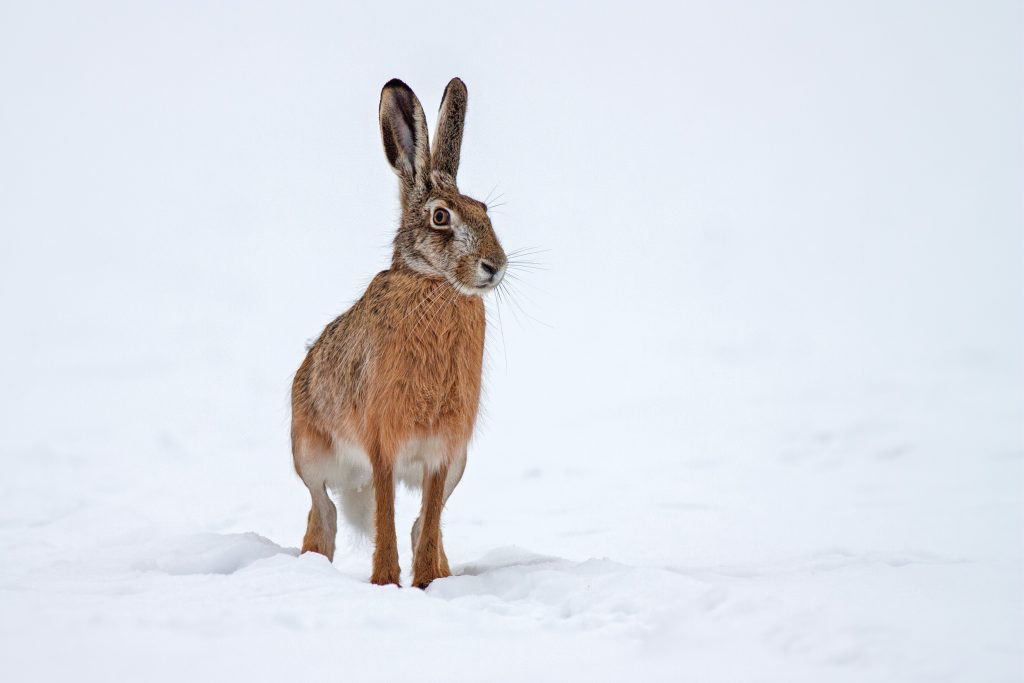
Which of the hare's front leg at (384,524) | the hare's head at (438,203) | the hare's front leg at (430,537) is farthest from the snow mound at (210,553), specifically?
the hare's head at (438,203)

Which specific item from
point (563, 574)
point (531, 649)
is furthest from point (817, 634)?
point (563, 574)

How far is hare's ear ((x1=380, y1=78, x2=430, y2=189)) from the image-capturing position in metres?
5.21

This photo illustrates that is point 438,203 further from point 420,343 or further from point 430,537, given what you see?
point 430,537

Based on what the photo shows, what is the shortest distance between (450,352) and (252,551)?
4.81ft

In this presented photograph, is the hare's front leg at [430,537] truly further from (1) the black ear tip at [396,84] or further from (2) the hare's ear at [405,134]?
(1) the black ear tip at [396,84]

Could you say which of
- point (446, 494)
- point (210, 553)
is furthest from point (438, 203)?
point (210, 553)

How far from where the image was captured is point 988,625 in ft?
12.5

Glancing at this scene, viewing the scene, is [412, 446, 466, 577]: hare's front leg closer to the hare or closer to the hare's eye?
the hare

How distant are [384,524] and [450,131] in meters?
1.92

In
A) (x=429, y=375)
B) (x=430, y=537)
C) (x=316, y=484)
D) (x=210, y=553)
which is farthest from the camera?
(x=316, y=484)

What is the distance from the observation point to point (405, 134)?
209 inches

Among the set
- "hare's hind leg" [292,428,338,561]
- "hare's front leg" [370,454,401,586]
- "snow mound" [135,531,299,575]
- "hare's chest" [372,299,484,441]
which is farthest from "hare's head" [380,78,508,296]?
"snow mound" [135,531,299,575]

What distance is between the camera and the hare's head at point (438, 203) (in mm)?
5023

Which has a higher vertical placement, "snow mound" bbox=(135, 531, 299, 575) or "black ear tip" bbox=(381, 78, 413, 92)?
"black ear tip" bbox=(381, 78, 413, 92)
